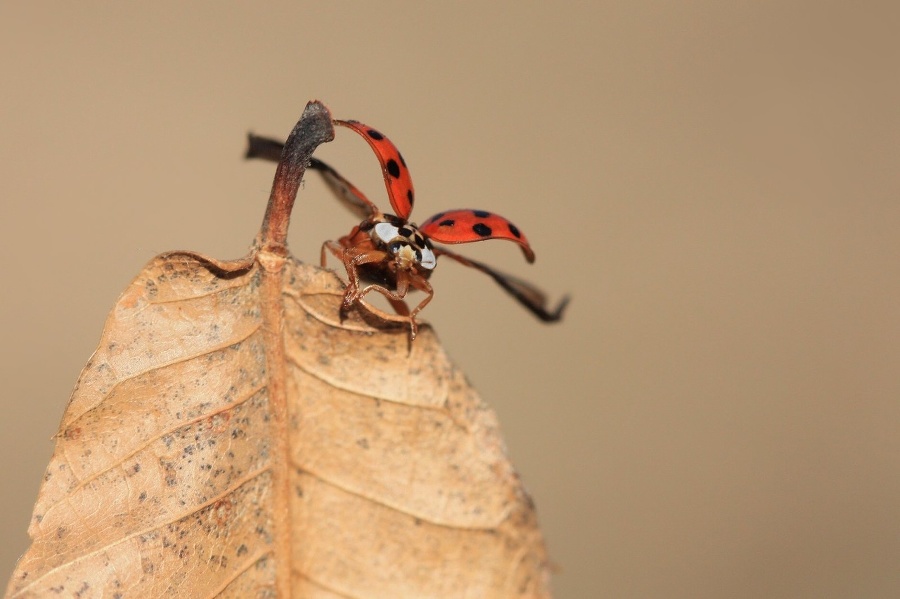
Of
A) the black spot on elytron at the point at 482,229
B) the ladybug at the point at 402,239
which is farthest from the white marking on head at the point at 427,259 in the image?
the black spot on elytron at the point at 482,229

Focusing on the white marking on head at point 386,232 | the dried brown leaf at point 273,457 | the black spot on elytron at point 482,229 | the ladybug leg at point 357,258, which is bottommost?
the dried brown leaf at point 273,457

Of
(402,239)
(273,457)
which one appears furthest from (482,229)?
(273,457)

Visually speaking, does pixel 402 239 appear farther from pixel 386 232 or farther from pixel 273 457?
pixel 273 457

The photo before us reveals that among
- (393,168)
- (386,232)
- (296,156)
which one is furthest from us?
(386,232)

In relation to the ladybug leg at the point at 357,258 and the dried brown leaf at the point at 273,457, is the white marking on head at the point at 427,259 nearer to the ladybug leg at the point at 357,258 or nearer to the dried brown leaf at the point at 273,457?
the ladybug leg at the point at 357,258

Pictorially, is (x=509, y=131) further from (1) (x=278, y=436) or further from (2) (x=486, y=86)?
(1) (x=278, y=436)

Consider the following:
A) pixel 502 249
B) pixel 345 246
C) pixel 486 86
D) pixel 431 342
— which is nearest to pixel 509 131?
pixel 486 86
